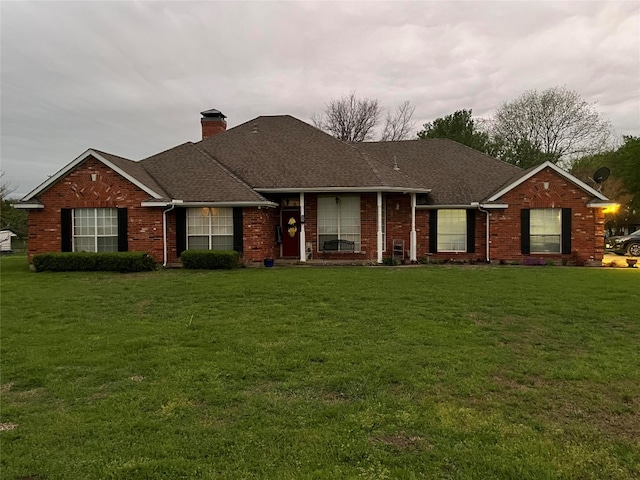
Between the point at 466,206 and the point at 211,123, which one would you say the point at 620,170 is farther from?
the point at 211,123

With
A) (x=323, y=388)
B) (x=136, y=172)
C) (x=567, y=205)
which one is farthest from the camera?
(x=136, y=172)

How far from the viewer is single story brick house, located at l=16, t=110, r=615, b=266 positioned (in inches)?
650

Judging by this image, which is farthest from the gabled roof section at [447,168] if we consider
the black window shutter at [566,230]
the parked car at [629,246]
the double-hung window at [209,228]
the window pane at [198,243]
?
the window pane at [198,243]

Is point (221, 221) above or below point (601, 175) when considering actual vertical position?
below

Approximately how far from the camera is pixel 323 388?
188 inches

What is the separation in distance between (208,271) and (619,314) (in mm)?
11418

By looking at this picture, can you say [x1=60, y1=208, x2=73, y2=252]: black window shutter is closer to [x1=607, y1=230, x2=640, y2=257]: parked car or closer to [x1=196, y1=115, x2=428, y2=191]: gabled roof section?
[x1=196, y1=115, x2=428, y2=191]: gabled roof section

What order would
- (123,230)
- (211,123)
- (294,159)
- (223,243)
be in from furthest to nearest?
(211,123) < (294,159) < (223,243) < (123,230)

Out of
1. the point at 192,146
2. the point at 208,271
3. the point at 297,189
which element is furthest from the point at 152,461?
the point at 192,146

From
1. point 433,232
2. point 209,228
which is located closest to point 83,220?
point 209,228

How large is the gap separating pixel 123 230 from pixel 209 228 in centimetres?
300

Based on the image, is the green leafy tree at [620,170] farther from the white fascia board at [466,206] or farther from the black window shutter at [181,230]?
the black window shutter at [181,230]

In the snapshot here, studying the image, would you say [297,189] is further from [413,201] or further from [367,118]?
[367,118]

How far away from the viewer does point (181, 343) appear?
258 inches
